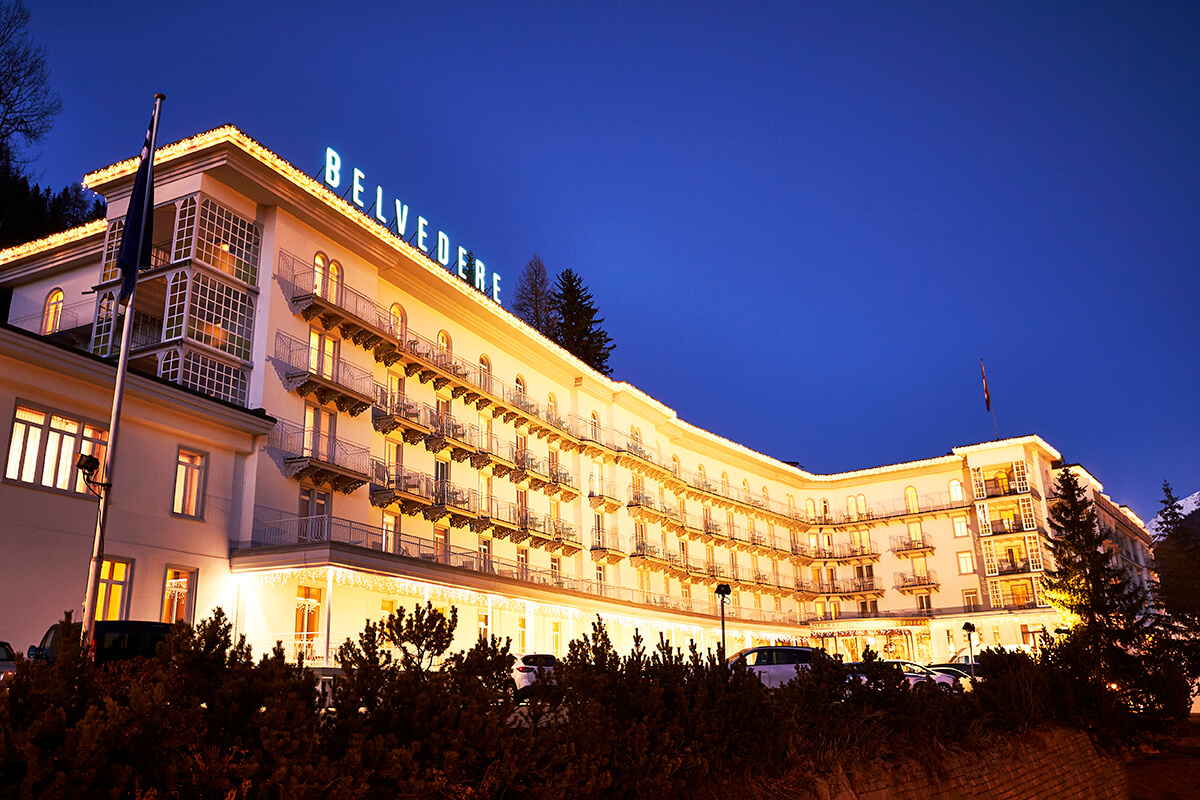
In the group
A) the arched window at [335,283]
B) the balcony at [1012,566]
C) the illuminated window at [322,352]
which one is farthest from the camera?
the balcony at [1012,566]

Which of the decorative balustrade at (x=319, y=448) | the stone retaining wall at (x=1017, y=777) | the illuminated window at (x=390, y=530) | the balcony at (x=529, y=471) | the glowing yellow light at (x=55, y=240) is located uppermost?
the glowing yellow light at (x=55, y=240)

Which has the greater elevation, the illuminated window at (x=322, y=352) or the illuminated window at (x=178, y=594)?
the illuminated window at (x=322, y=352)

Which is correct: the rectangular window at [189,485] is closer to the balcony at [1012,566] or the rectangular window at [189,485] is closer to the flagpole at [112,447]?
the flagpole at [112,447]

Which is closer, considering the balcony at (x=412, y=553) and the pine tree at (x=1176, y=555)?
the balcony at (x=412, y=553)

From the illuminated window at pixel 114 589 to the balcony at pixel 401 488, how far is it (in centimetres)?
980

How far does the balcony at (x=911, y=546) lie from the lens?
217 ft

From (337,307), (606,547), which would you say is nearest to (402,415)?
(337,307)

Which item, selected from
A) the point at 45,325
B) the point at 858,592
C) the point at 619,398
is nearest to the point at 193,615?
the point at 45,325

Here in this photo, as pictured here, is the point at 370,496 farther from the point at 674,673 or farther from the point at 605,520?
the point at 674,673

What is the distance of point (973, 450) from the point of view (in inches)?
2569

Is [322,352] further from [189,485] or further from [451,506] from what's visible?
[451,506]

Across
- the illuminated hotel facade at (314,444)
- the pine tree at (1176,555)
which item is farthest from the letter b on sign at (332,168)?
the pine tree at (1176,555)

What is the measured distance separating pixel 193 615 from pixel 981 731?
21.4 m

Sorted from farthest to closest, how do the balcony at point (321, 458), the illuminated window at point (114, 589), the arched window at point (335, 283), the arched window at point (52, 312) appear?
the arched window at point (52, 312) → the arched window at point (335, 283) → the balcony at point (321, 458) → the illuminated window at point (114, 589)
